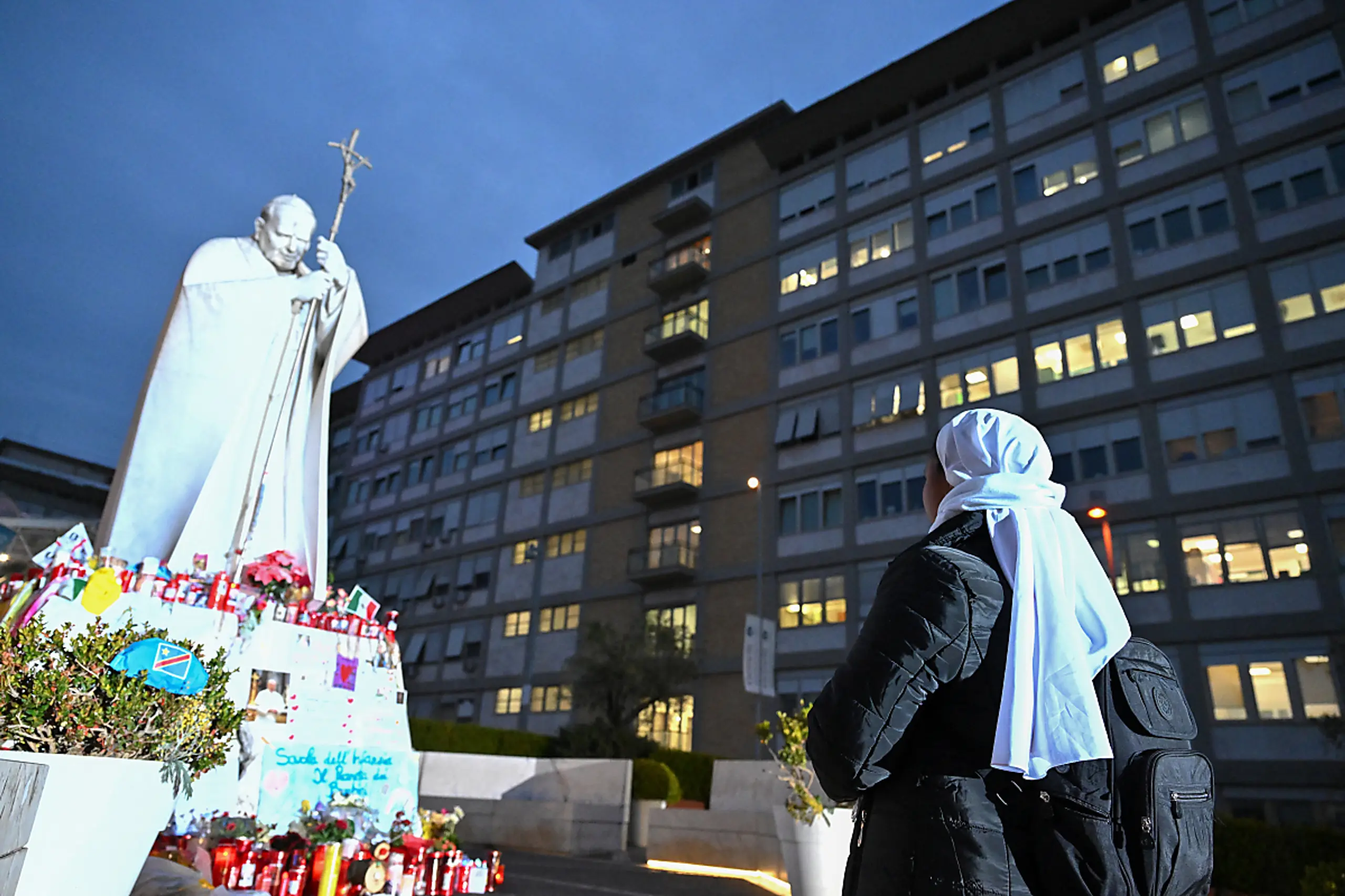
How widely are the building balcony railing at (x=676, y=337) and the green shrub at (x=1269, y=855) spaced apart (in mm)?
25773

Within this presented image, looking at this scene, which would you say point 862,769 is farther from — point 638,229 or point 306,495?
point 638,229

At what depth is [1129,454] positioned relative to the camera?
2478 centimetres

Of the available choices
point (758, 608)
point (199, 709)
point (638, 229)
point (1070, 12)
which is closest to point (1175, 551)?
point (758, 608)

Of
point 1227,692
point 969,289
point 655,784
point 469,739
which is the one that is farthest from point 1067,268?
point 469,739

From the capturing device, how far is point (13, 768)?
11.2 feet

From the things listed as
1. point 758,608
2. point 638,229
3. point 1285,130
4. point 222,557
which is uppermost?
point 638,229

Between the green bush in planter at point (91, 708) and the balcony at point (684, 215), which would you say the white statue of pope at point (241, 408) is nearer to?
the green bush in planter at point (91, 708)

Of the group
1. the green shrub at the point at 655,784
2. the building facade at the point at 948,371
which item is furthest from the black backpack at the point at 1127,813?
the building facade at the point at 948,371

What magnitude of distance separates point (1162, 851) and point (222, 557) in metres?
10.6

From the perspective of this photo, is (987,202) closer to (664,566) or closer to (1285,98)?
(1285,98)

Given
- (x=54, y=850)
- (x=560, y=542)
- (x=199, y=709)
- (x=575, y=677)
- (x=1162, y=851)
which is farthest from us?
(x=560, y=542)

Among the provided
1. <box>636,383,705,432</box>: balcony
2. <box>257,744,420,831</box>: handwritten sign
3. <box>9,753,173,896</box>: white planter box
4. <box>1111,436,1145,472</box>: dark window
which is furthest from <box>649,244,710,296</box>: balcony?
<box>9,753,173,896</box>: white planter box

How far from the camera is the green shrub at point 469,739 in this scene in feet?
75.5

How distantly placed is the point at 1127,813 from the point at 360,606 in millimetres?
10455
